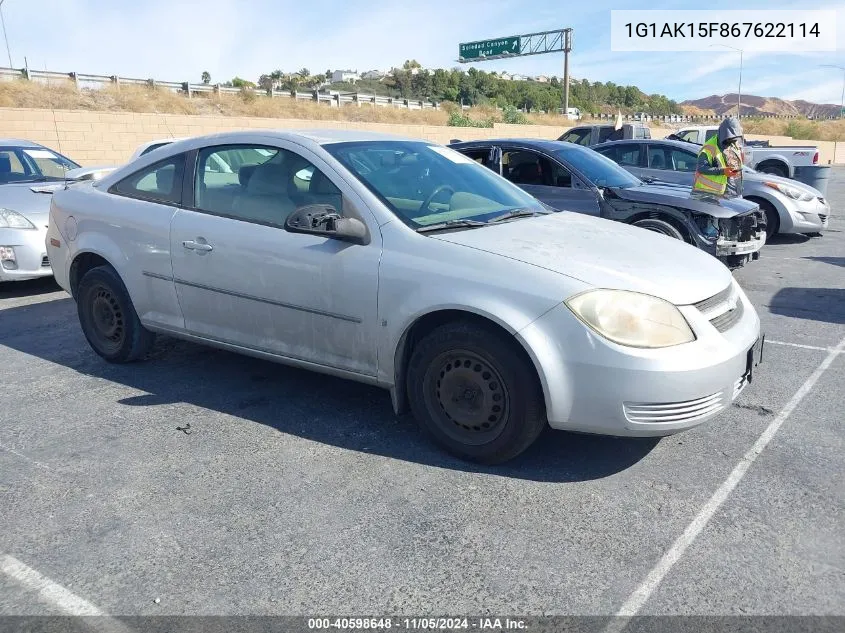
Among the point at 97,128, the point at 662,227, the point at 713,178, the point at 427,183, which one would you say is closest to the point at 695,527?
the point at 427,183

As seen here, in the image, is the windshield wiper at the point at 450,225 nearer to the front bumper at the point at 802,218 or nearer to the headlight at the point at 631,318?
the headlight at the point at 631,318

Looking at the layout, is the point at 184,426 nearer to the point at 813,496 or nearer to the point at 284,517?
the point at 284,517

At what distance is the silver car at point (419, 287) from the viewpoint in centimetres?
314

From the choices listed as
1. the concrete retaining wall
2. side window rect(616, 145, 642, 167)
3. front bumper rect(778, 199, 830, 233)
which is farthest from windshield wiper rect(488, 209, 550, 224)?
the concrete retaining wall

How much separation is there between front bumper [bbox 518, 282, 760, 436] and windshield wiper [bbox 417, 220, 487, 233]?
81 centimetres

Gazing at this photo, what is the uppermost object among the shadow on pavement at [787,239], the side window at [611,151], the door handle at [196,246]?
the side window at [611,151]

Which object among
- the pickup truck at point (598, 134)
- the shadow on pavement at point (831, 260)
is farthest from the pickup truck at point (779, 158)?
the shadow on pavement at point (831, 260)

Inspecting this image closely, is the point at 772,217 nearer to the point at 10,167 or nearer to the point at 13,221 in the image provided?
the point at 13,221

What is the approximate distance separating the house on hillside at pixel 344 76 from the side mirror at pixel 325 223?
112 meters

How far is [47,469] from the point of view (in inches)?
140

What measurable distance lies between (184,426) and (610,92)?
12018 centimetres

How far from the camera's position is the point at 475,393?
342cm

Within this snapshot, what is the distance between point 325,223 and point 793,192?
29.9 feet

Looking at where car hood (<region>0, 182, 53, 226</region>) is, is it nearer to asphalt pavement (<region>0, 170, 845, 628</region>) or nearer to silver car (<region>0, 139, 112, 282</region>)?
silver car (<region>0, 139, 112, 282</region>)
